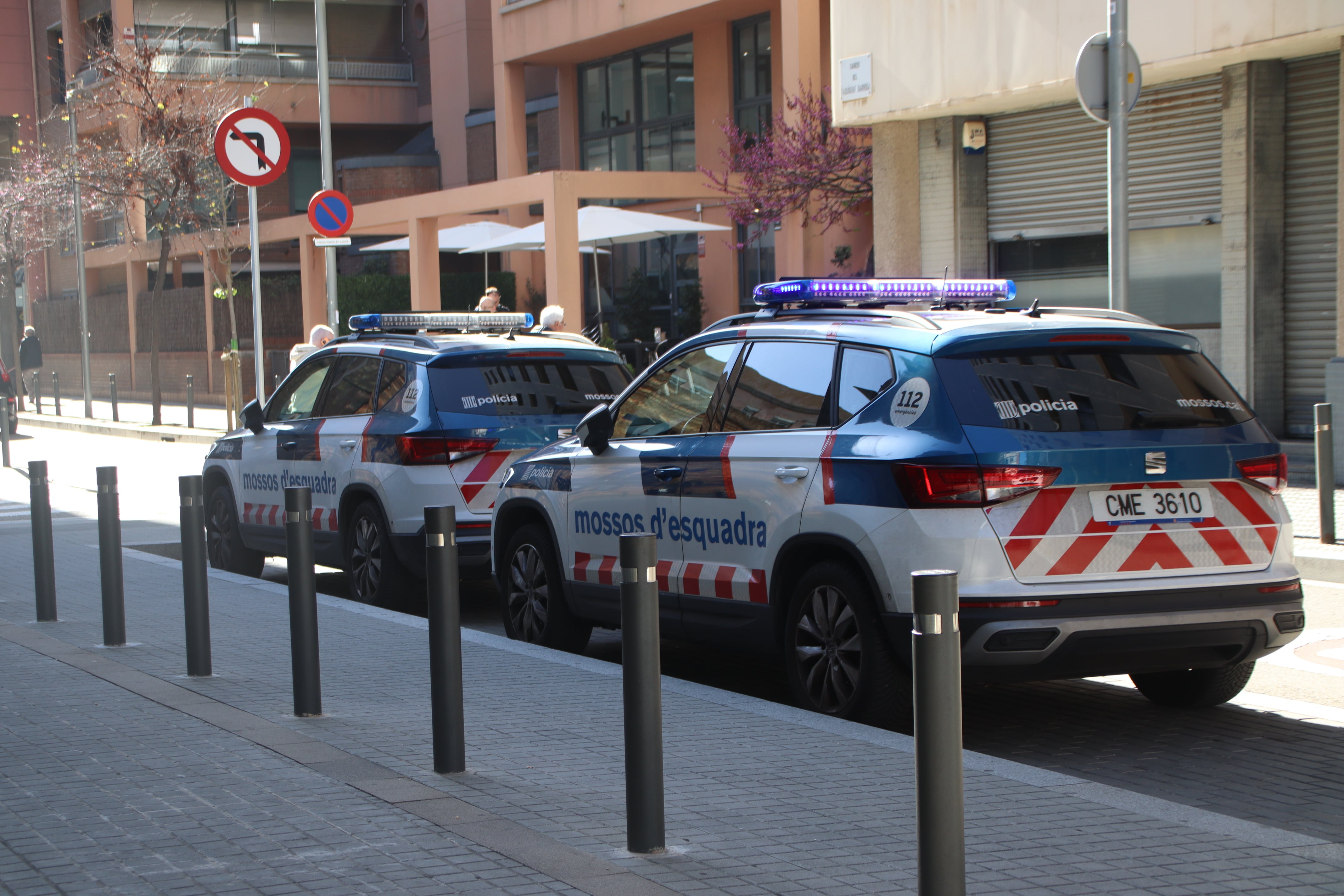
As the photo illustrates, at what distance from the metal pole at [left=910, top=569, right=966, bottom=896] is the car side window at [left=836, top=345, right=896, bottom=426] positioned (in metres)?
2.84

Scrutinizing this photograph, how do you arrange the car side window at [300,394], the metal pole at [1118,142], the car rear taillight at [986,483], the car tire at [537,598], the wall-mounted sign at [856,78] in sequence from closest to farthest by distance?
the car rear taillight at [986,483], the car tire at [537,598], the car side window at [300,394], the metal pole at [1118,142], the wall-mounted sign at [856,78]

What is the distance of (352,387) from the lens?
10.4 metres

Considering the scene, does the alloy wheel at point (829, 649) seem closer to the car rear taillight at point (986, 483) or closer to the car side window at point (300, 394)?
the car rear taillight at point (986, 483)

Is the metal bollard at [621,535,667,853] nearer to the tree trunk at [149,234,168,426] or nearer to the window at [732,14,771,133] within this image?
the window at [732,14,771,133]

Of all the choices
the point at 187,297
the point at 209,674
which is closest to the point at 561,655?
the point at 209,674

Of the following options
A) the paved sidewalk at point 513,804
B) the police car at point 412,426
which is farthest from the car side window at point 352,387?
the paved sidewalk at point 513,804

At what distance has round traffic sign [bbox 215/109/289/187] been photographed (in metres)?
14.6

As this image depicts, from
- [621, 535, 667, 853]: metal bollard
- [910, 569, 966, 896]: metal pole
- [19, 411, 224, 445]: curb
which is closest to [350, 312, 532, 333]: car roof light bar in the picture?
[621, 535, 667, 853]: metal bollard

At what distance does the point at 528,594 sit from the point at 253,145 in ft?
26.7

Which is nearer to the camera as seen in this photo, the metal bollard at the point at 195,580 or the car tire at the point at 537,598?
the metal bollard at the point at 195,580

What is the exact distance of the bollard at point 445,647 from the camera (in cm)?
530

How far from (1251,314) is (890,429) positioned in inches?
421

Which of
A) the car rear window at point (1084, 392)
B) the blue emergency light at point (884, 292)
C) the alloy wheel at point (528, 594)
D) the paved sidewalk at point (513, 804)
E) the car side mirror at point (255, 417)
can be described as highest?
the blue emergency light at point (884, 292)

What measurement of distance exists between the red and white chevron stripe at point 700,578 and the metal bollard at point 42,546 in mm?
3229
